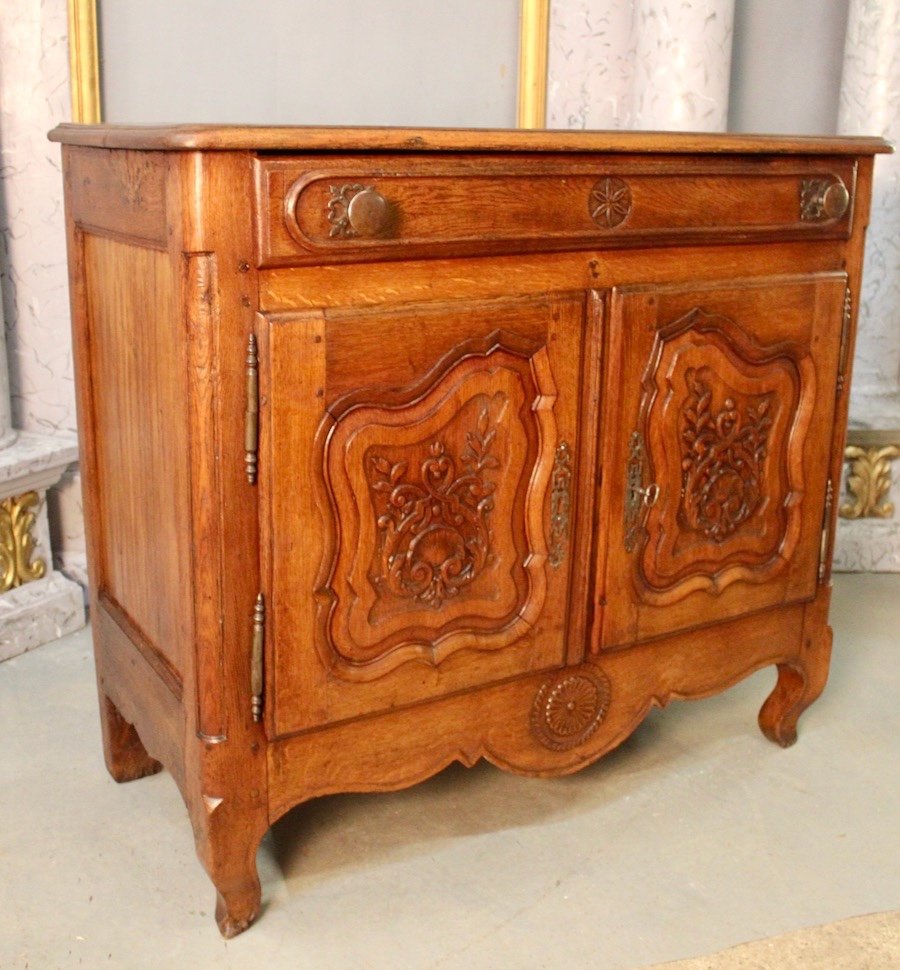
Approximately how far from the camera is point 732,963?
1.78 m

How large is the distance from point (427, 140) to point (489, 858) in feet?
3.77

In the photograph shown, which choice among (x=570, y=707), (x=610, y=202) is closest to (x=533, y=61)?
(x=610, y=202)

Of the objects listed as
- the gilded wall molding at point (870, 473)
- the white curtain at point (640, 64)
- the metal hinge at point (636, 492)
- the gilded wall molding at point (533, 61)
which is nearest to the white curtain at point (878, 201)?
the gilded wall molding at point (870, 473)

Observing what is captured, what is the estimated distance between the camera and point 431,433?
1753 mm

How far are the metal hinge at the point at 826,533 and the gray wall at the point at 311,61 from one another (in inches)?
52.9

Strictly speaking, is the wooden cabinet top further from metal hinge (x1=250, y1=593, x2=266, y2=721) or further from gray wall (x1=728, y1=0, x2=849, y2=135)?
gray wall (x1=728, y1=0, x2=849, y2=135)

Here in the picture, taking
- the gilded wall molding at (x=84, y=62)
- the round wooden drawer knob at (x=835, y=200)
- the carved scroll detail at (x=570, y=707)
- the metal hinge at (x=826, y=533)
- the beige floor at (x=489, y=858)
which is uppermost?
the gilded wall molding at (x=84, y=62)

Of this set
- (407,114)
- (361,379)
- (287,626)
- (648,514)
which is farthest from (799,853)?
(407,114)

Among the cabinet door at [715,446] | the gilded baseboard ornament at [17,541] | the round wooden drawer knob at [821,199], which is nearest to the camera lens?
the cabinet door at [715,446]

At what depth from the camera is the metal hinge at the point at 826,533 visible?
2256 mm

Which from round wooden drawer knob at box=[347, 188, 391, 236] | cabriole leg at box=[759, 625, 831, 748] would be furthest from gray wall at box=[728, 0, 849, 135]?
round wooden drawer knob at box=[347, 188, 391, 236]

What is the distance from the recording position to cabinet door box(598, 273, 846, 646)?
6.39 ft

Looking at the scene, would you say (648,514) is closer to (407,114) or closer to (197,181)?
(197,181)

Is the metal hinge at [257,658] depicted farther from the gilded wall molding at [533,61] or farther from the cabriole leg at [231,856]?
the gilded wall molding at [533,61]
